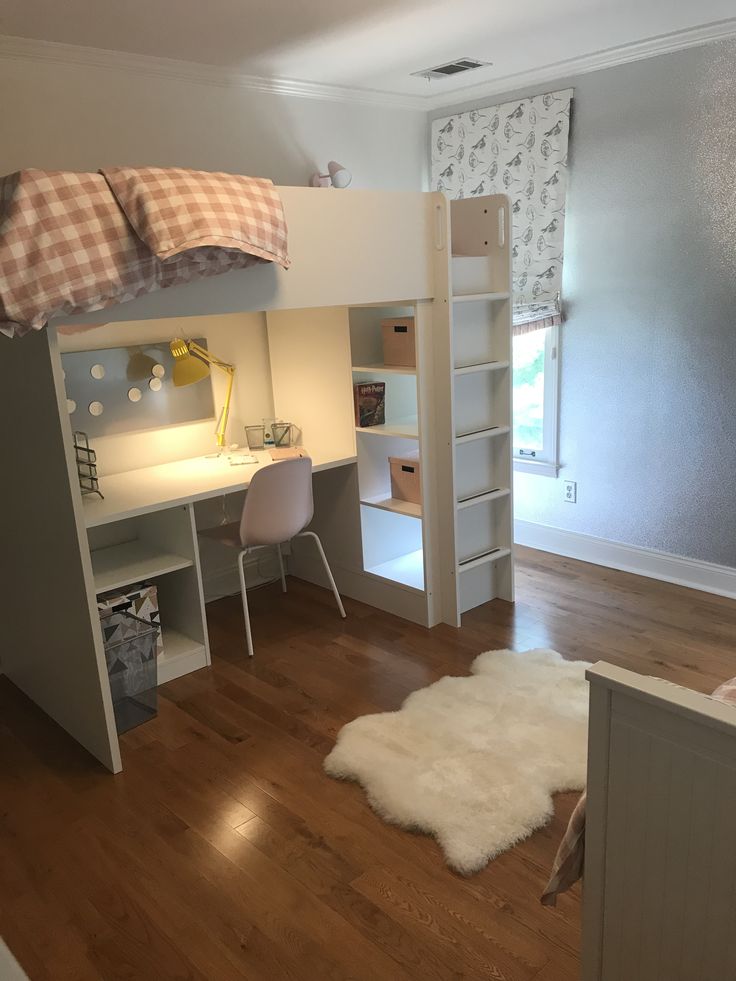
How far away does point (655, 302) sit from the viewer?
Answer: 3596 mm

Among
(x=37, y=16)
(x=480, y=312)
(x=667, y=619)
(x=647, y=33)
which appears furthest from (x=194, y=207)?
(x=667, y=619)

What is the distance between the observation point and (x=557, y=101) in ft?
12.2

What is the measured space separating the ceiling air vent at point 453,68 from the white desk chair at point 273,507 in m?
1.91

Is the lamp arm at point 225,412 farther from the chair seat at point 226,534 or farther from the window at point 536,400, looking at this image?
the window at point 536,400

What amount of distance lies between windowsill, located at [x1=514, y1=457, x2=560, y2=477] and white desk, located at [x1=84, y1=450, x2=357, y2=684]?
131 centimetres

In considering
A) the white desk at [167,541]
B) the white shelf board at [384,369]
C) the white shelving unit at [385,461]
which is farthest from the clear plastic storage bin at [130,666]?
the white shelf board at [384,369]

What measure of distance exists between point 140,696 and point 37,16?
236 centimetres

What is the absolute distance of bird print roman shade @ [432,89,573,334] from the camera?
378cm

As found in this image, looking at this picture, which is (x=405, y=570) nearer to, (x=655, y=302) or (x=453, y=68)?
(x=655, y=302)

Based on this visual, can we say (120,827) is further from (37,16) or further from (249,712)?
(37,16)

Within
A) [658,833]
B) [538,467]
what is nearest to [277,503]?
[538,467]

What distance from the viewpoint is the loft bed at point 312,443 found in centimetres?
250

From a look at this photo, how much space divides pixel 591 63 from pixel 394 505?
7.10ft

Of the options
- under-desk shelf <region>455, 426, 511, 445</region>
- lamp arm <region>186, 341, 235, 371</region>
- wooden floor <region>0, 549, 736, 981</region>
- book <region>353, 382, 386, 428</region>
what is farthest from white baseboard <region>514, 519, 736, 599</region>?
lamp arm <region>186, 341, 235, 371</region>
